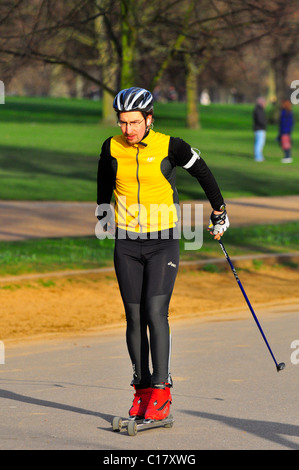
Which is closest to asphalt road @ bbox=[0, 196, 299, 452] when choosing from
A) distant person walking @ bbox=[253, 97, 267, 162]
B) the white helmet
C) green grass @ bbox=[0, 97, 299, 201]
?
the white helmet

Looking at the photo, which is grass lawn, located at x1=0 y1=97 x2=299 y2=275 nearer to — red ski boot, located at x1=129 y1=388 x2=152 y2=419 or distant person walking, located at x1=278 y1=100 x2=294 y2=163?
distant person walking, located at x1=278 y1=100 x2=294 y2=163

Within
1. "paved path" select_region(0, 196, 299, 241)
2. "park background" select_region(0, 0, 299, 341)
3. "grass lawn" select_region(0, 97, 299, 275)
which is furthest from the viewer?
"paved path" select_region(0, 196, 299, 241)

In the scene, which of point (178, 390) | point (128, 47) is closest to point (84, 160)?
point (128, 47)

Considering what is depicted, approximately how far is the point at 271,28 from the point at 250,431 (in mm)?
10863

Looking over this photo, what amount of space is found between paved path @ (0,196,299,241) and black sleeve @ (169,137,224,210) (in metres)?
9.81

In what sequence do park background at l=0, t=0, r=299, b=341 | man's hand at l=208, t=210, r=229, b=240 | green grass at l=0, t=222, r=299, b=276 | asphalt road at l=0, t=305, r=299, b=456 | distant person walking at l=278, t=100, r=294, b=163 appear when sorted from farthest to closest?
distant person walking at l=278, t=100, r=294, b=163 → green grass at l=0, t=222, r=299, b=276 → park background at l=0, t=0, r=299, b=341 → man's hand at l=208, t=210, r=229, b=240 → asphalt road at l=0, t=305, r=299, b=456

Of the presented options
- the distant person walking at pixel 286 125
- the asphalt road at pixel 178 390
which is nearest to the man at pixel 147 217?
the asphalt road at pixel 178 390

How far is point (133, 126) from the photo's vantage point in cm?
577

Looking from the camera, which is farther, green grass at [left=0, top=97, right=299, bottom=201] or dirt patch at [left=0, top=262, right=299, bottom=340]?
green grass at [left=0, top=97, right=299, bottom=201]

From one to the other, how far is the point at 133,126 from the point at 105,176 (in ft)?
1.30

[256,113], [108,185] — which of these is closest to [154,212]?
[108,185]

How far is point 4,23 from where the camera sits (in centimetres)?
1445

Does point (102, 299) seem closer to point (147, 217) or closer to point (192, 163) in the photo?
point (147, 217)

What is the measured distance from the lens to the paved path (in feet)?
53.6
